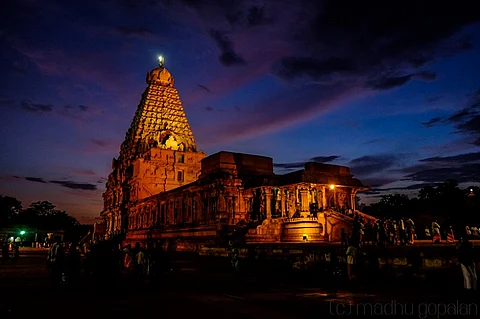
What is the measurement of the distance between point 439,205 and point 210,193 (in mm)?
37714

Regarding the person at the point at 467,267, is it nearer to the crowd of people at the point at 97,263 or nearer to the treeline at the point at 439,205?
the crowd of people at the point at 97,263

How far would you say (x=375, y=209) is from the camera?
69.6m

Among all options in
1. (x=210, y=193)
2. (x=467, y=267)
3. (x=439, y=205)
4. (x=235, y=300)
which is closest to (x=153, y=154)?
(x=210, y=193)

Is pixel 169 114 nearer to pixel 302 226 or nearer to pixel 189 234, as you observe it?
pixel 189 234

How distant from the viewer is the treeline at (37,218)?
9198 cm

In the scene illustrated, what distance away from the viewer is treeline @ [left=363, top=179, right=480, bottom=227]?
48.1 metres

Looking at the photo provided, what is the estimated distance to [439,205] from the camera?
58.0 meters

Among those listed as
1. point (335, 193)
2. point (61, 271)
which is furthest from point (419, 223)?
point (61, 271)

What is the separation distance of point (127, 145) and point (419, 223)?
49.2 metres

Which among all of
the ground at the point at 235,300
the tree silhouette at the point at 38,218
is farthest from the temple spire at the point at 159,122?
the ground at the point at 235,300

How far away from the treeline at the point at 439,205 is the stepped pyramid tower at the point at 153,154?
32.7 m

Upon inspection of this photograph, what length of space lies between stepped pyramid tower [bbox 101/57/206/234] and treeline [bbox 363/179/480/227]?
32656mm

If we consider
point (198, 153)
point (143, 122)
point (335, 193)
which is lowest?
point (335, 193)

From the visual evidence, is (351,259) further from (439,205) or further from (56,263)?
(439,205)
